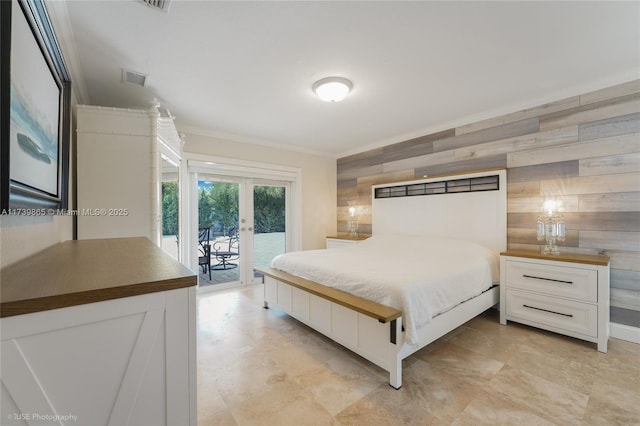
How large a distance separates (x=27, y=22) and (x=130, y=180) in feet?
4.72

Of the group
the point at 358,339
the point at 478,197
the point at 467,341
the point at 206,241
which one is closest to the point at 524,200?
the point at 478,197

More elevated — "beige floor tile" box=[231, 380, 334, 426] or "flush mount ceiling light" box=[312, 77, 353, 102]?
"flush mount ceiling light" box=[312, 77, 353, 102]

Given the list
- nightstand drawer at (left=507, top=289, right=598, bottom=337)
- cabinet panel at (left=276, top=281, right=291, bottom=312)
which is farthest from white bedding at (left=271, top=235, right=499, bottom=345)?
nightstand drawer at (left=507, top=289, right=598, bottom=337)

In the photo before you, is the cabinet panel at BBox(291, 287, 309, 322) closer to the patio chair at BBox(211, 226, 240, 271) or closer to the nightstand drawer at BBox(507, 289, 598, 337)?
the patio chair at BBox(211, 226, 240, 271)

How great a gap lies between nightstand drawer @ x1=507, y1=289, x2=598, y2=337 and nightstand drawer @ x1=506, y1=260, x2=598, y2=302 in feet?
0.23

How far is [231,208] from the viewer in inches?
168

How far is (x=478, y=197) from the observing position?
3.28m

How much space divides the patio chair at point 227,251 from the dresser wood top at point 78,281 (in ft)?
10.3

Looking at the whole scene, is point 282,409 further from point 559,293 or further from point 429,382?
point 559,293

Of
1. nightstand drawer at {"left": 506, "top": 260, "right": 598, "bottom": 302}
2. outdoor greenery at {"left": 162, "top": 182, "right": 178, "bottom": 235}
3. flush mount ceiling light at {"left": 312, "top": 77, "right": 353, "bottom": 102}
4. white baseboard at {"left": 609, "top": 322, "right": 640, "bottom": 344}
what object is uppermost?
flush mount ceiling light at {"left": 312, "top": 77, "right": 353, "bottom": 102}

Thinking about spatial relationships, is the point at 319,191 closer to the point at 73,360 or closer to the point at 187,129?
the point at 187,129

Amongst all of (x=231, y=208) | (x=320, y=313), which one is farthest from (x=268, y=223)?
(x=320, y=313)

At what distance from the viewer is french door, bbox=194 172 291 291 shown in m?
4.00

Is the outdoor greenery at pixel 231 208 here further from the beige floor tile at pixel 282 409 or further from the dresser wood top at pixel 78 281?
the dresser wood top at pixel 78 281
